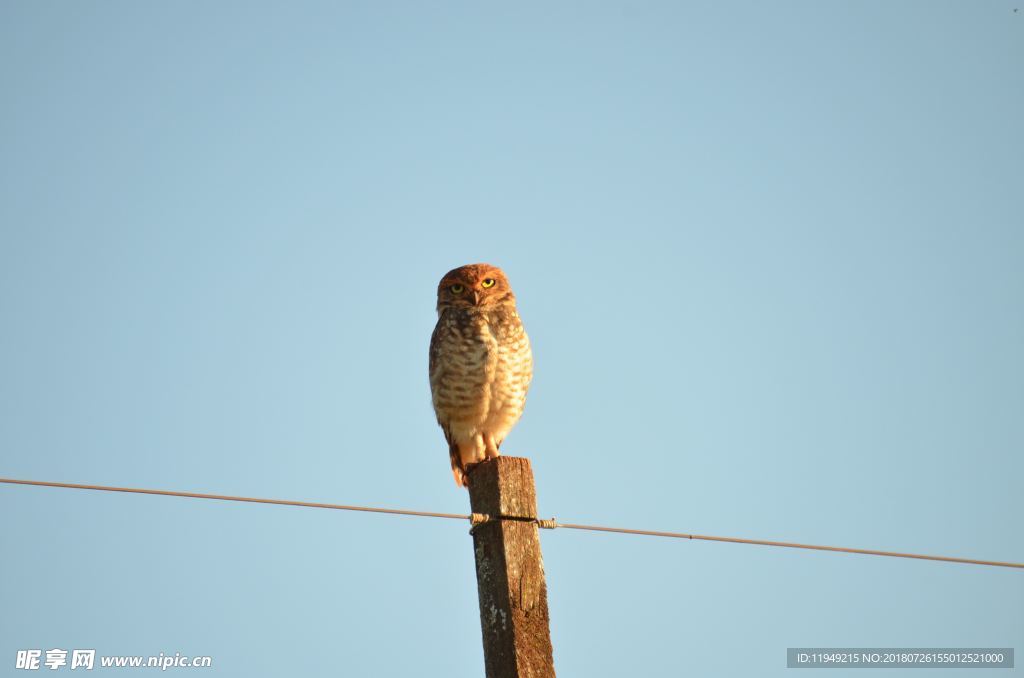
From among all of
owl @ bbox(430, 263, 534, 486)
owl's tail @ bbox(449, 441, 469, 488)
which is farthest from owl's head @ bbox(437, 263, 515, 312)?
owl's tail @ bbox(449, 441, 469, 488)

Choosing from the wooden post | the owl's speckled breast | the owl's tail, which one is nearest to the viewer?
the wooden post

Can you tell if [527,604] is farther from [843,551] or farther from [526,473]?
[843,551]

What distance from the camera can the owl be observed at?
25.1ft

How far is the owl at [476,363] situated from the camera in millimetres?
7637

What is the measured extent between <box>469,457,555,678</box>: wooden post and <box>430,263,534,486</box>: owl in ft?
9.53

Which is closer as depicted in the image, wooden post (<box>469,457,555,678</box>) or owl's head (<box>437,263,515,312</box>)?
wooden post (<box>469,457,555,678</box>)

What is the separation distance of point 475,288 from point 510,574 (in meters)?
3.80

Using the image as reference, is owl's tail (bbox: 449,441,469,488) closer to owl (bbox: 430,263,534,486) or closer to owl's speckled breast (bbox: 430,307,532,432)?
owl (bbox: 430,263,534,486)

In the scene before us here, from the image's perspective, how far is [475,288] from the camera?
797 centimetres

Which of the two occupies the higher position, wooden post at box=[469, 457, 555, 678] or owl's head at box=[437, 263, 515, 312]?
owl's head at box=[437, 263, 515, 312]

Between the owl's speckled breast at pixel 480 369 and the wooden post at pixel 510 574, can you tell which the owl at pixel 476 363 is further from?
the wooden post at pixel 510 574

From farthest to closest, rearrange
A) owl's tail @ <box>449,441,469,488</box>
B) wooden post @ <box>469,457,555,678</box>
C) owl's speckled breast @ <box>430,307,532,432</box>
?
owl's tail @ <box>449,441,469,488</box>
owl's speckled breast @ <box>430,307,532,432</box>
wooden post @ <box>469,457,555,678</box>

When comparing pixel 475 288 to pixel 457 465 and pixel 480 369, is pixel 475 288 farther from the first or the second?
pixel 457 465

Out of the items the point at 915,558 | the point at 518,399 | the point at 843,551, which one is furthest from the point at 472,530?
the point at 518,399
